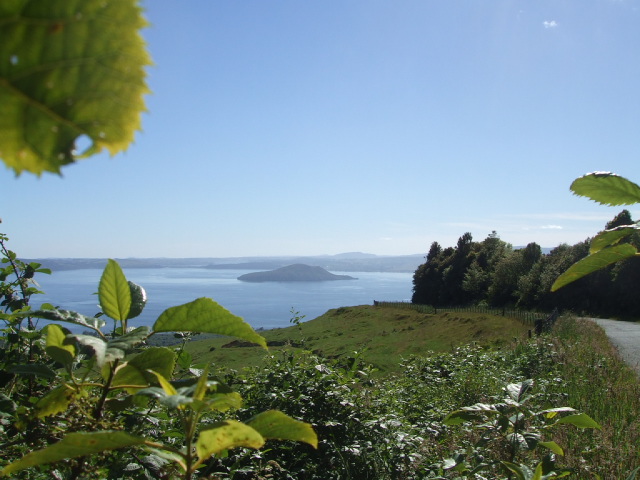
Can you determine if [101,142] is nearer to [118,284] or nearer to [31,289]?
[118,284]

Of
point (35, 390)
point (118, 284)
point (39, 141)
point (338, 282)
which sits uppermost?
point (39, 141)

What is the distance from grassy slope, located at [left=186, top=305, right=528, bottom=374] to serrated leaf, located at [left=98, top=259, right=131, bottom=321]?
1265 centimetres

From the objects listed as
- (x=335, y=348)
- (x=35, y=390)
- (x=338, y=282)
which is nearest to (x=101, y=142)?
(x=35, y=390)

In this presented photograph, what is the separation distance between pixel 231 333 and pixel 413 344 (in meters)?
19.8

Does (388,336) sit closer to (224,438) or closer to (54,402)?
(54,402)

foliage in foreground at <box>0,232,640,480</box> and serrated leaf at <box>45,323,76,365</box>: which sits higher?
serrated leaf at <box>45,323,76,365</box>

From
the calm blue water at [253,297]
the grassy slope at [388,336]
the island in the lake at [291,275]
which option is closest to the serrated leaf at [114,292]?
the grassy slope at [388,336]

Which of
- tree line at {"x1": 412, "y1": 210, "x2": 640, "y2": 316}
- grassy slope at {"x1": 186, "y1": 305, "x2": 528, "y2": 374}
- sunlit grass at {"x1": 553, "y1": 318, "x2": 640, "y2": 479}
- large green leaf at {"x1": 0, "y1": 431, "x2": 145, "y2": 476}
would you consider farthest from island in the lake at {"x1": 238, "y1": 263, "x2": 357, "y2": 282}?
large green leaf at {"x1": 0, "y1": 431, "x2": 145, "y2": 476}

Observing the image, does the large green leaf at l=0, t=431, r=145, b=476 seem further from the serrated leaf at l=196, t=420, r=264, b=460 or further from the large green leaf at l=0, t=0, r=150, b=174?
the large green leaf at l=0, t=0, r=150, b=174

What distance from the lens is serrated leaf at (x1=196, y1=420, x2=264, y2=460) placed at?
1.88ft

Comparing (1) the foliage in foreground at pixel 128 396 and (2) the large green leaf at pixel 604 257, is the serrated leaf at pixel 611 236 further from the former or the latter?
(1) the foliage in foreground at pixel 128 396

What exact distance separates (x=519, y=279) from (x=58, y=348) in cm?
3631

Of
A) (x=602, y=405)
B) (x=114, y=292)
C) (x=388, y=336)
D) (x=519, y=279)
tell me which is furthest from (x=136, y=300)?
(x=519, y=279)

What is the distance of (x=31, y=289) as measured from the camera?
7.10ft
